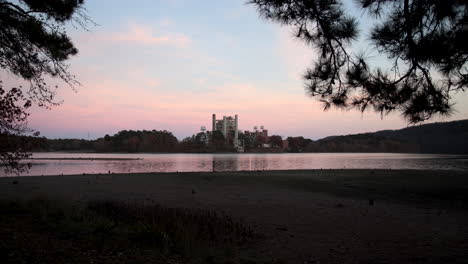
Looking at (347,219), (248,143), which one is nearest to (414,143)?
(248,143)

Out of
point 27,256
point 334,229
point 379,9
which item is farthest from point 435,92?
point 27,256

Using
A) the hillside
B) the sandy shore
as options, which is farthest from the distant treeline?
the sandy shore

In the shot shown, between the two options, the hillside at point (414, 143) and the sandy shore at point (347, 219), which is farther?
the hillside at point (414, 143)

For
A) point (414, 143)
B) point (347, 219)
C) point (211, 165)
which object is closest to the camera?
point (347, 219)

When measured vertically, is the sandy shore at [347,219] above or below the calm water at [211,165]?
above

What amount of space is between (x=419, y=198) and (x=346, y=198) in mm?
3338

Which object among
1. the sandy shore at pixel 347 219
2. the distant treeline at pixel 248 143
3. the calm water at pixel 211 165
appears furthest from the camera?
the distant treeline at pixel 248 143

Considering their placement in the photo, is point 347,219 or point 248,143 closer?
point 347,219

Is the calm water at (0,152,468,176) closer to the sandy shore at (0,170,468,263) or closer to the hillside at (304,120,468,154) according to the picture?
the sandy shore at (0,170,468,263)

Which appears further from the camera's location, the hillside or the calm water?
the hillside

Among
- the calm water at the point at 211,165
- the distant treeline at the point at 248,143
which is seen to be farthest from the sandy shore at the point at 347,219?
the distant treeline at the point at 248,143

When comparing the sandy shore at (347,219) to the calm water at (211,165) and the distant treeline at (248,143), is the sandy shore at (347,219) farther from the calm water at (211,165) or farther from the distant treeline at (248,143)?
the distant treeline at (248,143)

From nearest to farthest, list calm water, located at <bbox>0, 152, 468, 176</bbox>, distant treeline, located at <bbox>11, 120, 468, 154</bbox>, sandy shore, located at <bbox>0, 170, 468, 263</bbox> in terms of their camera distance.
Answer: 1. sandy shore, located at <bbox>0, 170, 468, 263</bbox>
2. calm water, located at <bbox>0, 152, 468, 176</bbox>
3. distant treeline, located at <bbox>11, 120, 468, 154</bbox>

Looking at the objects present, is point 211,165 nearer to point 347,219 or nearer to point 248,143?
point 347,219
